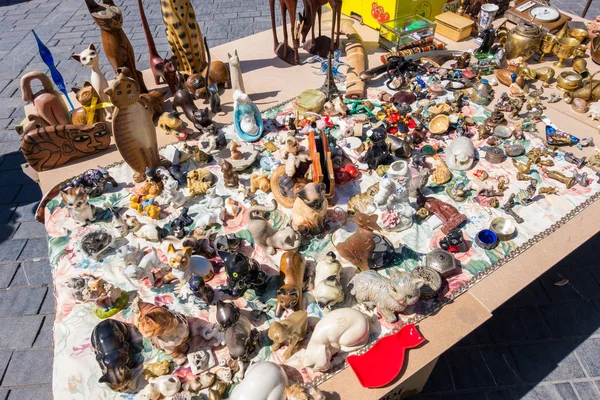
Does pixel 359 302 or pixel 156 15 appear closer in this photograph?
pixel 359 302

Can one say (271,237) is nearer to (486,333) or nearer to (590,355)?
(486,333)

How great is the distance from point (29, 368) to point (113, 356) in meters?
1.56

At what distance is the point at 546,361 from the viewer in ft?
10.8

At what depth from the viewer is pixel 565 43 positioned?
4719 mm

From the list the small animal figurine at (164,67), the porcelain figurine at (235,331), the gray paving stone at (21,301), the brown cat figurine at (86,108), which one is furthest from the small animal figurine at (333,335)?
the small animal figurine at (164,67)

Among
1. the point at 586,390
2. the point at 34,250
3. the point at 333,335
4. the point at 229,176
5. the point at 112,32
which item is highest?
the point at 112,32

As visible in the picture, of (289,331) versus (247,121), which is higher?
(247,121)

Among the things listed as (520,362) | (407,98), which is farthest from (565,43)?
(520,362)

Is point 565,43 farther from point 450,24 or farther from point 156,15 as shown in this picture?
point 156,15

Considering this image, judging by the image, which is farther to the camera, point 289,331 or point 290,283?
point 290,283

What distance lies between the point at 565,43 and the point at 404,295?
4070 millimetres

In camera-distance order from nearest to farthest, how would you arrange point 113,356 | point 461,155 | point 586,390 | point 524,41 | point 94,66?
point 113,356 → point 586,390 → point 461,155 → point 94,66 → point 524,41

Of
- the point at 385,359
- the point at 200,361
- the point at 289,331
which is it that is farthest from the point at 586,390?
the point at 200,361

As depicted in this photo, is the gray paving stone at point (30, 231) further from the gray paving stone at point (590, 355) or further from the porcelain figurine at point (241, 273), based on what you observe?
the gray paving stone at point (590, 355)
